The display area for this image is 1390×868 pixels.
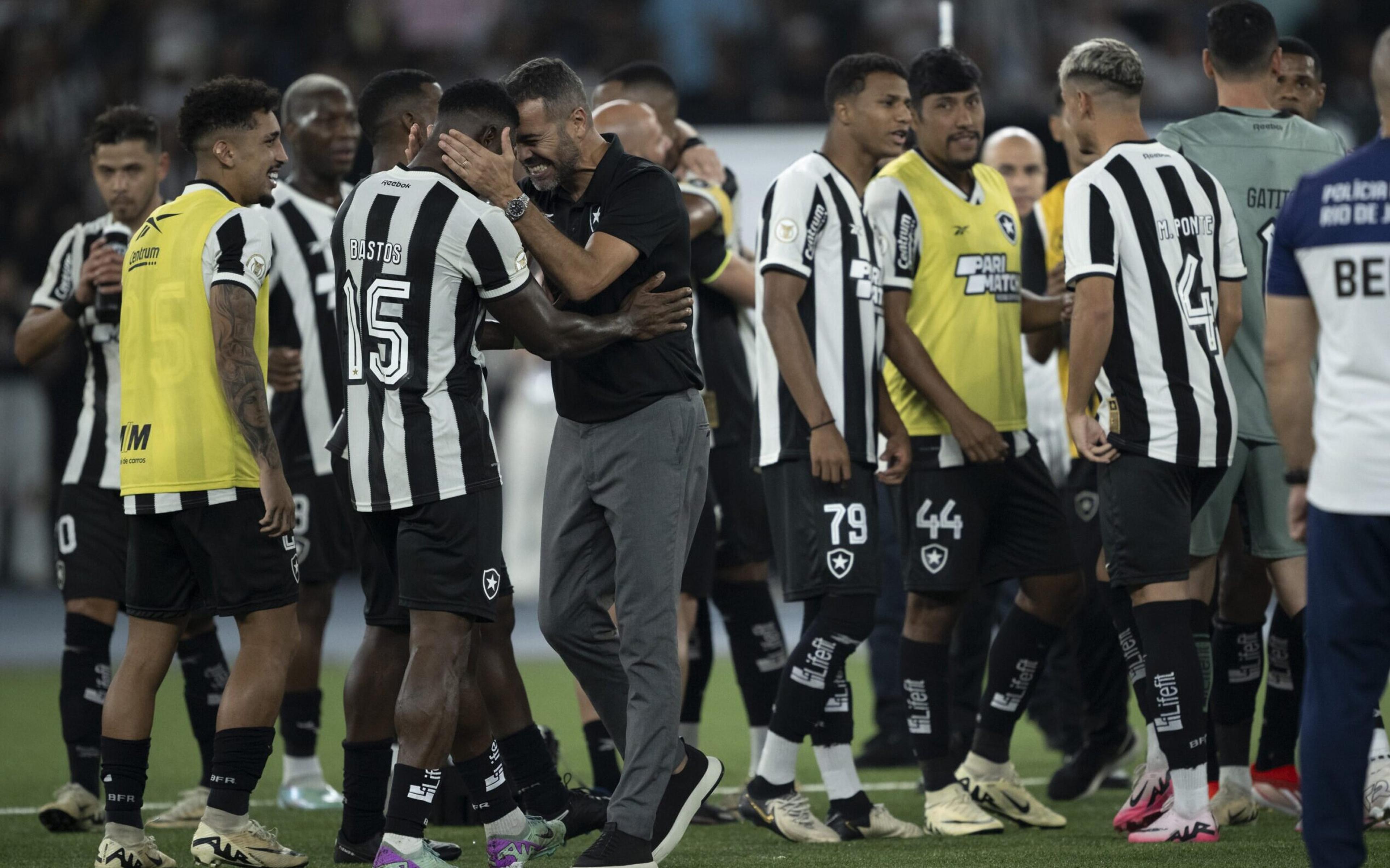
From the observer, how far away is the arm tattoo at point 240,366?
495 cm

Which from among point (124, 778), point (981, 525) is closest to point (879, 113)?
point (981, 525)

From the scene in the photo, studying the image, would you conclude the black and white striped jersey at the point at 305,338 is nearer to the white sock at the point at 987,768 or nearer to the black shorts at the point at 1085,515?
the white sock at the point at 987,768

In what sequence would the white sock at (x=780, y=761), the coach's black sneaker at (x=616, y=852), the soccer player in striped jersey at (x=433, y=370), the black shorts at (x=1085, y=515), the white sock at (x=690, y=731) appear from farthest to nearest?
the black shorts at (x=1085, y=515)
the white sock at (x=690, y=731)
the white sock at (x=780, y=761)
the soccer player in striped jersey at (x=433, y=370)
the coach's black sneaker at (x=616, y=852)

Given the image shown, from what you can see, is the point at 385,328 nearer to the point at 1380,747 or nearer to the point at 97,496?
the point at 97,496

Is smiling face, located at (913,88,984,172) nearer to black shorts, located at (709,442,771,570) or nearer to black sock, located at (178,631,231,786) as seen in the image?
black shorts, located at (709,442,771,570)

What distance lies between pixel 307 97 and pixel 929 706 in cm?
359

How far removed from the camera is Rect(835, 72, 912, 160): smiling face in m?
5.77

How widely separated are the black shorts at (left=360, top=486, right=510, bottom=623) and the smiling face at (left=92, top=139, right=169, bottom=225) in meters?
2.29

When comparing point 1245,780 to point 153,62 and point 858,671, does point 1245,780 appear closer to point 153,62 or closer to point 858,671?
point 858,671

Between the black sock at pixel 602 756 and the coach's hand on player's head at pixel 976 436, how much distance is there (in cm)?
168

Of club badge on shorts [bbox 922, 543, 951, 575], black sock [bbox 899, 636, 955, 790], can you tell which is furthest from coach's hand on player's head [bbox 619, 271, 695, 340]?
black sock [bbox 899, 636, 955, 790]

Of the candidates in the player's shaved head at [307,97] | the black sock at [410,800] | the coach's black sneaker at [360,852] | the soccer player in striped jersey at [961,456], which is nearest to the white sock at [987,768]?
the soccer player in striped jersey at [961,456]

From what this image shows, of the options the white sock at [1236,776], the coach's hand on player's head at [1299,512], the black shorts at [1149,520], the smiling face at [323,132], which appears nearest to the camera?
the coach's hand on player's head at [1299,512]

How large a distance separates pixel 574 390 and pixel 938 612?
177 cm
